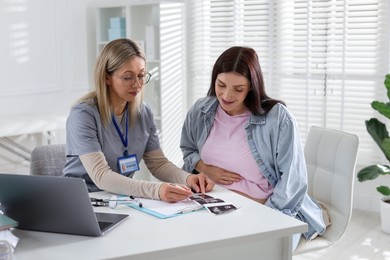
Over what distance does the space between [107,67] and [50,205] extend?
0.80 metres

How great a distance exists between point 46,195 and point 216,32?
3563 millimetres

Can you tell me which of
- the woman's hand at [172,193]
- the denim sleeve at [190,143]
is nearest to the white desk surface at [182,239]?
the woman's hand at [172,193]

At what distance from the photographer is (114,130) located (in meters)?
2.32

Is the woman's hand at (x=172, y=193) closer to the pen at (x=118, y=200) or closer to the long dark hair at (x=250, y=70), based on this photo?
the pen at (x=118, y=200)

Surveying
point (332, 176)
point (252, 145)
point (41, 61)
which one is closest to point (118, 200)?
point (252, 145)

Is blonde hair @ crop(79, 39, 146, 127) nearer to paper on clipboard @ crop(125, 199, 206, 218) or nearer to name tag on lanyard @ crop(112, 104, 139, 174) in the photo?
name tag on lanyard @ crop(112, 104, 139, 174)

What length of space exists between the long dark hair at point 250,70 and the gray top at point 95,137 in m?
0.40

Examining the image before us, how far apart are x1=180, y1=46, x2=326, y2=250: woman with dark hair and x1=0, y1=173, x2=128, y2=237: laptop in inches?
30.2

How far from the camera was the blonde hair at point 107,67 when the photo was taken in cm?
227

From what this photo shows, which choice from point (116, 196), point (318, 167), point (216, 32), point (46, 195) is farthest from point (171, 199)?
point (216, 32)

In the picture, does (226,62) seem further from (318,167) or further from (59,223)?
(59,223)

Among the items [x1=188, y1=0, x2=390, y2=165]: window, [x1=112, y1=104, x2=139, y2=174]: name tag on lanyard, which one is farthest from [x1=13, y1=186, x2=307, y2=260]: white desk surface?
[x1=188, y1=0, x2=390, y2=165]: window

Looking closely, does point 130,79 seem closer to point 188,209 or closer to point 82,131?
point 82,131

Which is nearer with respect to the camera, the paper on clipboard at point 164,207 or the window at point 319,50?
the paper on clipboard at point 164,207
